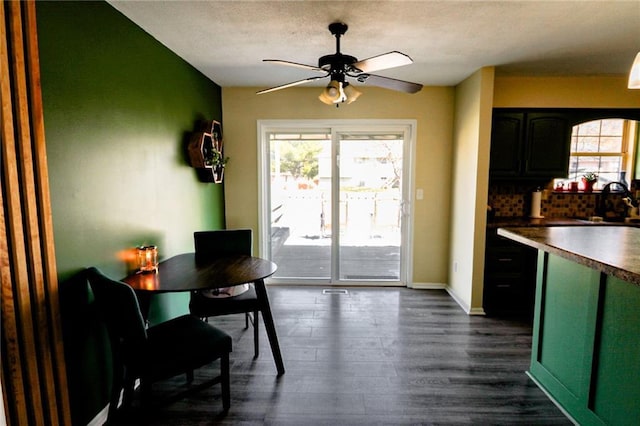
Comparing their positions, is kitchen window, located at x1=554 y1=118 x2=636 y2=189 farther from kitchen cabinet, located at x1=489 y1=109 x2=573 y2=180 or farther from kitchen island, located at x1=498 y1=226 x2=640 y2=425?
kitchen island, located at x1=498 y1=226 x2=640 y2=425

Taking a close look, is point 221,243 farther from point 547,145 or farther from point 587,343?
point 547,145

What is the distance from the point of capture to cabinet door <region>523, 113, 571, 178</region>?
3.60 metres

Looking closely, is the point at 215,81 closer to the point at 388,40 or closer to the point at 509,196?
the point at 388,40

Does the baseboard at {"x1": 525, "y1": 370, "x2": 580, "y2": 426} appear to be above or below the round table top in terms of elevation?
below

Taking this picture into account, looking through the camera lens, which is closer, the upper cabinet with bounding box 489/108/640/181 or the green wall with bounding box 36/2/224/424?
the green wall with bounding box 36/2/224/424

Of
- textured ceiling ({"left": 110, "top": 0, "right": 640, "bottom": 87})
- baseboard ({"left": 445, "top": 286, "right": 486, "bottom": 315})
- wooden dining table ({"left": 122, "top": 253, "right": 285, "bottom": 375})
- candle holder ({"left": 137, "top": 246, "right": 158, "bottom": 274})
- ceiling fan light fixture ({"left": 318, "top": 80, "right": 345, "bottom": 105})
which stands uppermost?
textured ceiling ({"left": 110, "top": 0, "right": 640, "bottom": 87})

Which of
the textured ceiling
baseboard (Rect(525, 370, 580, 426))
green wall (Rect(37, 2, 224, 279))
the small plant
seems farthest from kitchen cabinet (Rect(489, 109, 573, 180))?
green wall (Rect(37, 2, 224, 279))

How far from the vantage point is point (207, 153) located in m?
3.38

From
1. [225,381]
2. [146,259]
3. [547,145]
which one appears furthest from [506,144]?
[146,259]

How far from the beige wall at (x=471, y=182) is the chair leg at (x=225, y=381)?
2.52 meters

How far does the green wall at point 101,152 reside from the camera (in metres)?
1.69

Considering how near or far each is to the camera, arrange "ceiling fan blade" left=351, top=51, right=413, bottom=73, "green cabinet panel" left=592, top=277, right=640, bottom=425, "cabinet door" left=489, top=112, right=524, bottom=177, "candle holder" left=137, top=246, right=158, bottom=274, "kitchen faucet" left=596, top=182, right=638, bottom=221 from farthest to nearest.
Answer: "kitchen faucet" left=596, top=182, right=638, bottom=221, "cabinet door" left=489, top=112, right=524, bottom=177, "candle holder" left=137, top=246, right=158, bottom=274, "ceiling fan blade" left=351, top=51, right=413, bottom=73, "green cabinet panel" left=592, top=277, right=640, bottom=425

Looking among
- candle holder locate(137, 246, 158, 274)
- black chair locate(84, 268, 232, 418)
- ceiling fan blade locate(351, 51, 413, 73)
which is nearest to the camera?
black chair locate(84, 268, 232, 418)

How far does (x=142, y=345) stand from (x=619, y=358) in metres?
2.36
